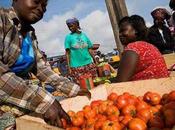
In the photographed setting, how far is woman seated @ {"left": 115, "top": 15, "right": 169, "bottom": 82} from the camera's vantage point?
163 inches

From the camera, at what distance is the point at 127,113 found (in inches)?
130

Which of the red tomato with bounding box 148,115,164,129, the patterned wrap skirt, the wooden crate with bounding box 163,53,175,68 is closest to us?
the red tomato with bounding box 148,115,164,129

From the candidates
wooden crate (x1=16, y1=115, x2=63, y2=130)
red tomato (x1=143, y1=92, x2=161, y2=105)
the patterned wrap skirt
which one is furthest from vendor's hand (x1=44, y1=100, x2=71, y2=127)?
the patterned wrap skirt

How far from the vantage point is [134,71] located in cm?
419

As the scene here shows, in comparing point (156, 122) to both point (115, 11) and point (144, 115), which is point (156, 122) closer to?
point (144, 115)

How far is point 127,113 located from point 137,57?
1.01 m

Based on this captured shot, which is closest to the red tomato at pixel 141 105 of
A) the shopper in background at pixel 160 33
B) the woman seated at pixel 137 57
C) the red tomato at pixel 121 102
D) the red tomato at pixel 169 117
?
the red tomato at pixel 121 102

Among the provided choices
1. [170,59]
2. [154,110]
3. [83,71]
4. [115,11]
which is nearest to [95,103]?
[154,110]

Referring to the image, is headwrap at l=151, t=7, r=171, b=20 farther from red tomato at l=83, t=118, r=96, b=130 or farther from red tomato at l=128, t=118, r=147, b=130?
red tomato at l=128, t=118, r=147, b=130

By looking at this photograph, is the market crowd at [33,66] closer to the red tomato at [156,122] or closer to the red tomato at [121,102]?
the red tomato at [121,102]

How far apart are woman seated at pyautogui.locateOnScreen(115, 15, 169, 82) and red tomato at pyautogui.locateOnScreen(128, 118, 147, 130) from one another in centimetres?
127

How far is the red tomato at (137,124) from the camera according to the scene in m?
2.81

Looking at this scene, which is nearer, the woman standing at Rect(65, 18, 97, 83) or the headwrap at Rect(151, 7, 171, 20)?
the woman standing at Rect(65, 18, 97, 83)

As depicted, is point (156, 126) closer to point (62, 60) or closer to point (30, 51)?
point (30, 51)
